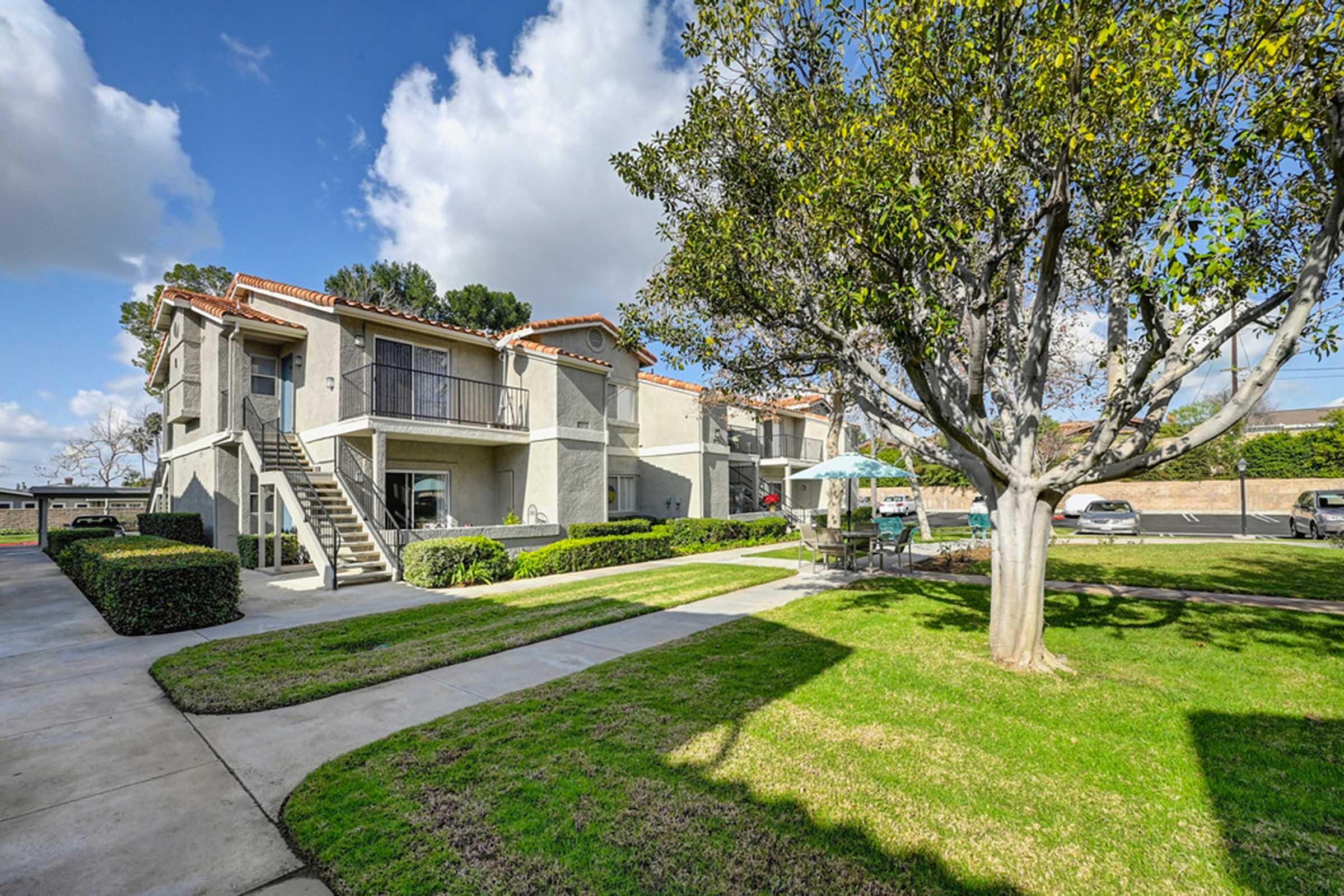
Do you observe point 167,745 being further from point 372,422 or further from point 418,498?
point 418,498

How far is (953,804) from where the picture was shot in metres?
3.43

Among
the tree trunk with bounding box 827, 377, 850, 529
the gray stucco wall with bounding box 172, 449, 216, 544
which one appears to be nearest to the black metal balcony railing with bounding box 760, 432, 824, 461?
the tree trunk with bounding box 827, 377, 850, 529

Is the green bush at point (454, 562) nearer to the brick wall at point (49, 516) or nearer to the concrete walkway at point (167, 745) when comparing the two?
the concrete walkway at point (167, 745)

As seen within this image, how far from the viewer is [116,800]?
362cm

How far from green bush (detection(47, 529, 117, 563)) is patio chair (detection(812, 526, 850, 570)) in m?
20.2

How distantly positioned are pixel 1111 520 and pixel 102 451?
63292 millimetres

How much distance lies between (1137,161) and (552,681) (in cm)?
775

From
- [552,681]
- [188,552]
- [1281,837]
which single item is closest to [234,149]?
[188,552]

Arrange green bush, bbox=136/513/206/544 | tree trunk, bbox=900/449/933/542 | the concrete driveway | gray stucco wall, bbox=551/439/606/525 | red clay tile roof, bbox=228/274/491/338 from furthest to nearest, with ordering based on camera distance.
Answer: tree trunk, bbox=900/449/933/542 < green bush, bbox=136/513/206/544 < gray stucco wall, bbox=551/439/606/525 < red clay tile roof, bbox=228/274/491/338 < the concrete driveway

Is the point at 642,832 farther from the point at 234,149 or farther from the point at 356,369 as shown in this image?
the point at 234,149

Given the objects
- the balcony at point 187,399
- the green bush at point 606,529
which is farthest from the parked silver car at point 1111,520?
the balcony at point 187,399

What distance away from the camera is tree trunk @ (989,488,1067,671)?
5.98 m

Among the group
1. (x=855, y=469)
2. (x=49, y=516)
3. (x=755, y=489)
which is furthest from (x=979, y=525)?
(x=49, y=516)

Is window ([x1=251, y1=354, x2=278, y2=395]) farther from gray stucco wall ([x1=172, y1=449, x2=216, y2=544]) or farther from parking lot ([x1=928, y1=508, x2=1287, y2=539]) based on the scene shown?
parking lot ([x1=928, y1=508, x2=1287, y2=539])
